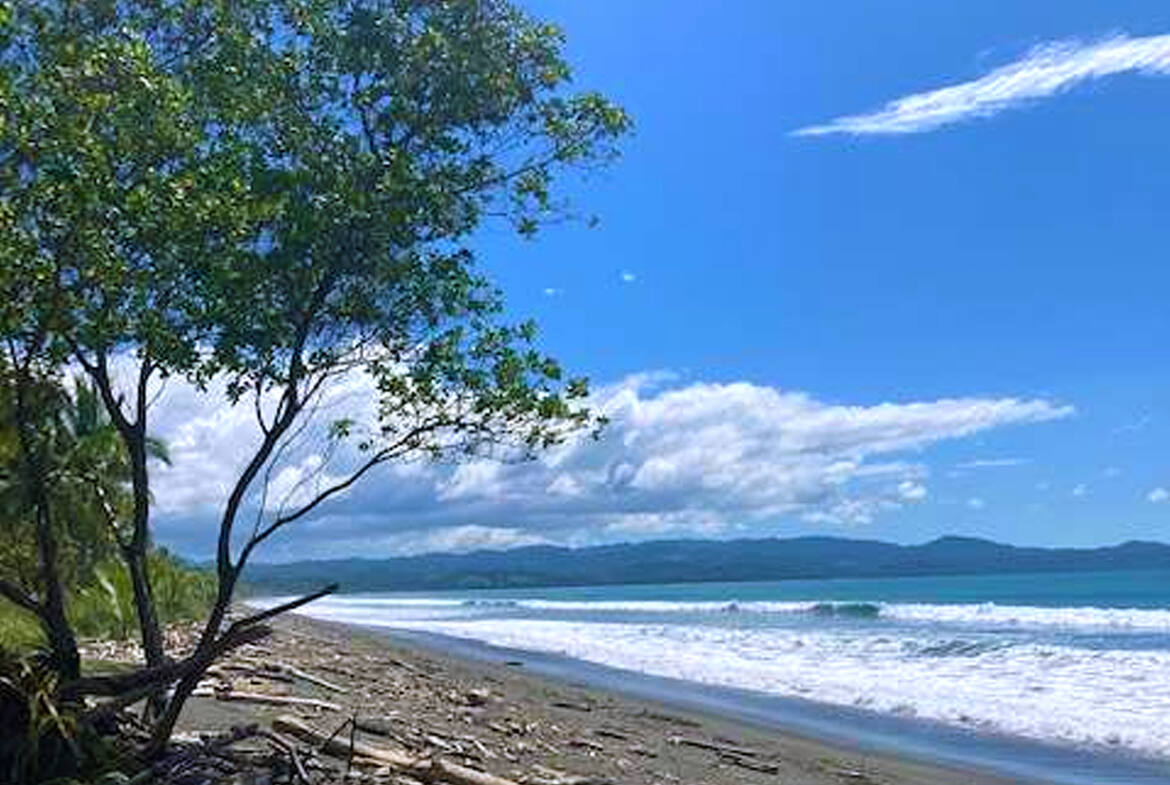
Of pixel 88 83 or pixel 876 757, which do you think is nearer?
pixel 88 83

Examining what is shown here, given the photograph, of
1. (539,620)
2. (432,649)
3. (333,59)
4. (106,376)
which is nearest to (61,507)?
(106,376)

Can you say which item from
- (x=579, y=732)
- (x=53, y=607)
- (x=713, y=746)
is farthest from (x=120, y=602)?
(x=53, y=607)

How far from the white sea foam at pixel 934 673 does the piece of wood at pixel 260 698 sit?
11340 millimetres

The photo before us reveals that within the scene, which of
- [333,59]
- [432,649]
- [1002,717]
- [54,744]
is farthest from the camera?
[432,649]

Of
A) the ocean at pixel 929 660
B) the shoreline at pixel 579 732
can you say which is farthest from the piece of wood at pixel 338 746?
the ocean at pixel 929 660

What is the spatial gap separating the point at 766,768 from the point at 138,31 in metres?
11.3

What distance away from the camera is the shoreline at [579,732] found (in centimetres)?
1553

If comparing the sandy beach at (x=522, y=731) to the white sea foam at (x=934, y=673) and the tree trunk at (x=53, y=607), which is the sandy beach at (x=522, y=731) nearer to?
the tree trunk at (x=53, y=607)

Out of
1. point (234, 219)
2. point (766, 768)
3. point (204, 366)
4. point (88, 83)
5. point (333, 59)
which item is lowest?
point (766, 768)

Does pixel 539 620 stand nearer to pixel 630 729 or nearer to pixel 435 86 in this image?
pixel 630 729

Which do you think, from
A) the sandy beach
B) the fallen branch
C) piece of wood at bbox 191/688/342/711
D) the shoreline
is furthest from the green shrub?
piece of wood at bbox 191/688/342/711

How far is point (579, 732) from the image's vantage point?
63.7ft

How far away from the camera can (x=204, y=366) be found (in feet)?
34.8

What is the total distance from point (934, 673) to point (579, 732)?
16156 millimetres
